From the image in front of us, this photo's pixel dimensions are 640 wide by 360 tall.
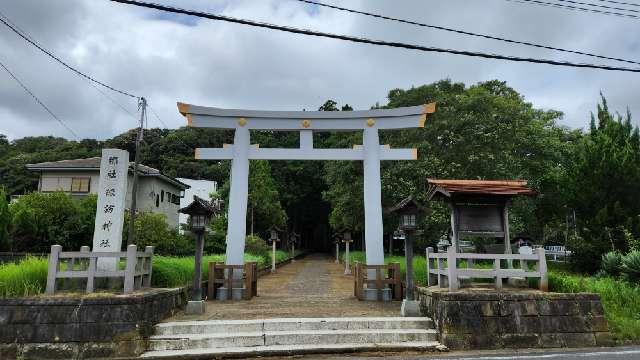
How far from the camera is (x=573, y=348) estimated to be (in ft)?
26.1

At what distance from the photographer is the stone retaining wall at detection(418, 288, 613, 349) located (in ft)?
26.2

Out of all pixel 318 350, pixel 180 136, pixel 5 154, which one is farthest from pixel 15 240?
Result: pixel 5 154

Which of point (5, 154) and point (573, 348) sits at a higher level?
point (5, 154)

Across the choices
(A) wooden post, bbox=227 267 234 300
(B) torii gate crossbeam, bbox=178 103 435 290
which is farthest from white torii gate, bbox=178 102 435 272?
(A) wooden post, bbox=227 267 234 300

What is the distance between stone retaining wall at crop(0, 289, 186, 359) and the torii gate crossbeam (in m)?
5.63

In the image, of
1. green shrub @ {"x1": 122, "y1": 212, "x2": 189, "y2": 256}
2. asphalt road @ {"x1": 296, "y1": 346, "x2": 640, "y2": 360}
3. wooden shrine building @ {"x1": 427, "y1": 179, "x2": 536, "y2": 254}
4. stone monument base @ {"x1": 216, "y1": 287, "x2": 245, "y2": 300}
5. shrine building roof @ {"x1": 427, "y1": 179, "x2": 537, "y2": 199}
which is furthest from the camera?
green shrub @ {"x1": 122, "y1": 212, "x2": 189, "y2": 256}

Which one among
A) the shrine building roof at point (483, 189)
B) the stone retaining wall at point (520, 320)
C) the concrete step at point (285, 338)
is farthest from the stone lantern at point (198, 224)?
the shrine building roof at point (483, 189)

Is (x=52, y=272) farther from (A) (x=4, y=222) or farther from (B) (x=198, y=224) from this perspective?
(A) (x=4, y=222)

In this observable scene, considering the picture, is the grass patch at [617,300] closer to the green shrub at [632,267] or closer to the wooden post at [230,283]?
the green shrub at [632,267]

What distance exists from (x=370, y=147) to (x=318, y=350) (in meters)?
6.93

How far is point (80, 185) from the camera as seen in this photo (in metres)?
30.1

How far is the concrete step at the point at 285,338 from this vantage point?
7.74 metres

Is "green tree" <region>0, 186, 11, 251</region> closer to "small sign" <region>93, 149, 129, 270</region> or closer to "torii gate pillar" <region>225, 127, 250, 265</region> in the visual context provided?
"small sign" <region>93, 149, 129, 270</region>

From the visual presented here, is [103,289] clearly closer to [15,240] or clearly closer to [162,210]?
[15,240]
